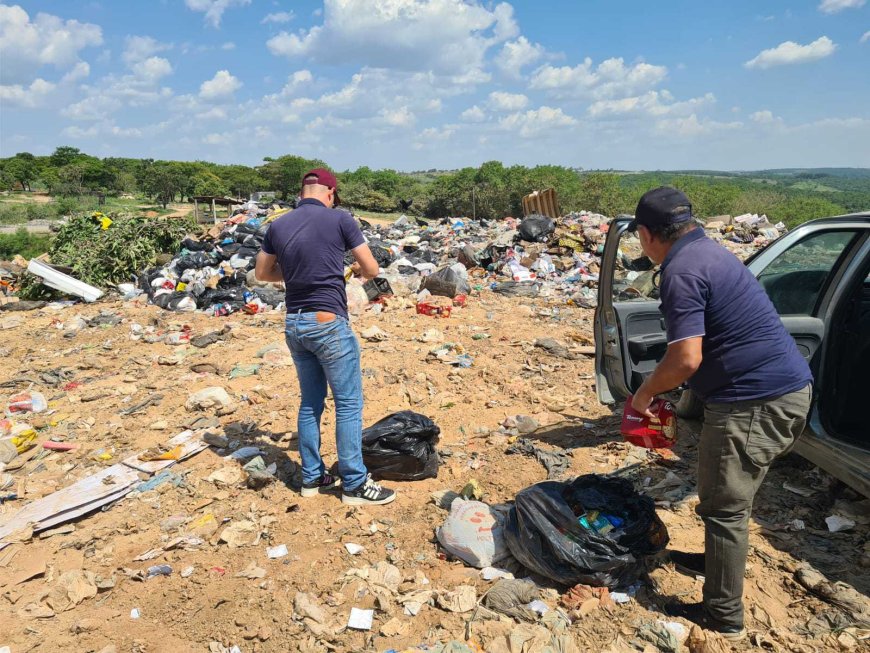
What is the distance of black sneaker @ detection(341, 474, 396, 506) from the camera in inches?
130

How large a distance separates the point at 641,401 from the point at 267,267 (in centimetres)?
214

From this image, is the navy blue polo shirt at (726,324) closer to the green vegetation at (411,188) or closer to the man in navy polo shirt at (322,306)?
Result: the man in navy polo shirt at (322,306)

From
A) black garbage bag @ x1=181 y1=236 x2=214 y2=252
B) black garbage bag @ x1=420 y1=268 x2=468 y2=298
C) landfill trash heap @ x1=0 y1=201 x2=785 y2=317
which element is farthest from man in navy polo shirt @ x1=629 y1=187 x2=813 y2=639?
black garbage bag @ x1=181 y1=236 x2=214 y2=252

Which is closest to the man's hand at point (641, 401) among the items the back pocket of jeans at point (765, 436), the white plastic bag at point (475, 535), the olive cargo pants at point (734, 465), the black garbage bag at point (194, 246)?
the olive cargo pants at point (734, 465)

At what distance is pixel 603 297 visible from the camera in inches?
147

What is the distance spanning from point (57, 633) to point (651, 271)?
3.91 meters

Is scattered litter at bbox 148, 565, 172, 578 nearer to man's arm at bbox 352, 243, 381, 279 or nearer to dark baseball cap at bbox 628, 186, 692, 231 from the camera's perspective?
man's arm at bbox 352, 243, 381, 279

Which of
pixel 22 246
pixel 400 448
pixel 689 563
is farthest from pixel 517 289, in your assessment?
pixel 22 246

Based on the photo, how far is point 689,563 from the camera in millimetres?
2607

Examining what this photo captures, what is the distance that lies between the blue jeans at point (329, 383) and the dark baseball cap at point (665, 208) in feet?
5.51

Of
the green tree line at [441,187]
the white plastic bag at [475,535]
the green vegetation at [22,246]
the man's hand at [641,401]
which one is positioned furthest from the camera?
the green tree line at [441,187]

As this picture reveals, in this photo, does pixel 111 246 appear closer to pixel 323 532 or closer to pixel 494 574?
pixel 323 532

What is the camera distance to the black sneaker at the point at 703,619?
227 cm

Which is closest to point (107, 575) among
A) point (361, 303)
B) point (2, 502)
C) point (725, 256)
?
point (2, 502)
